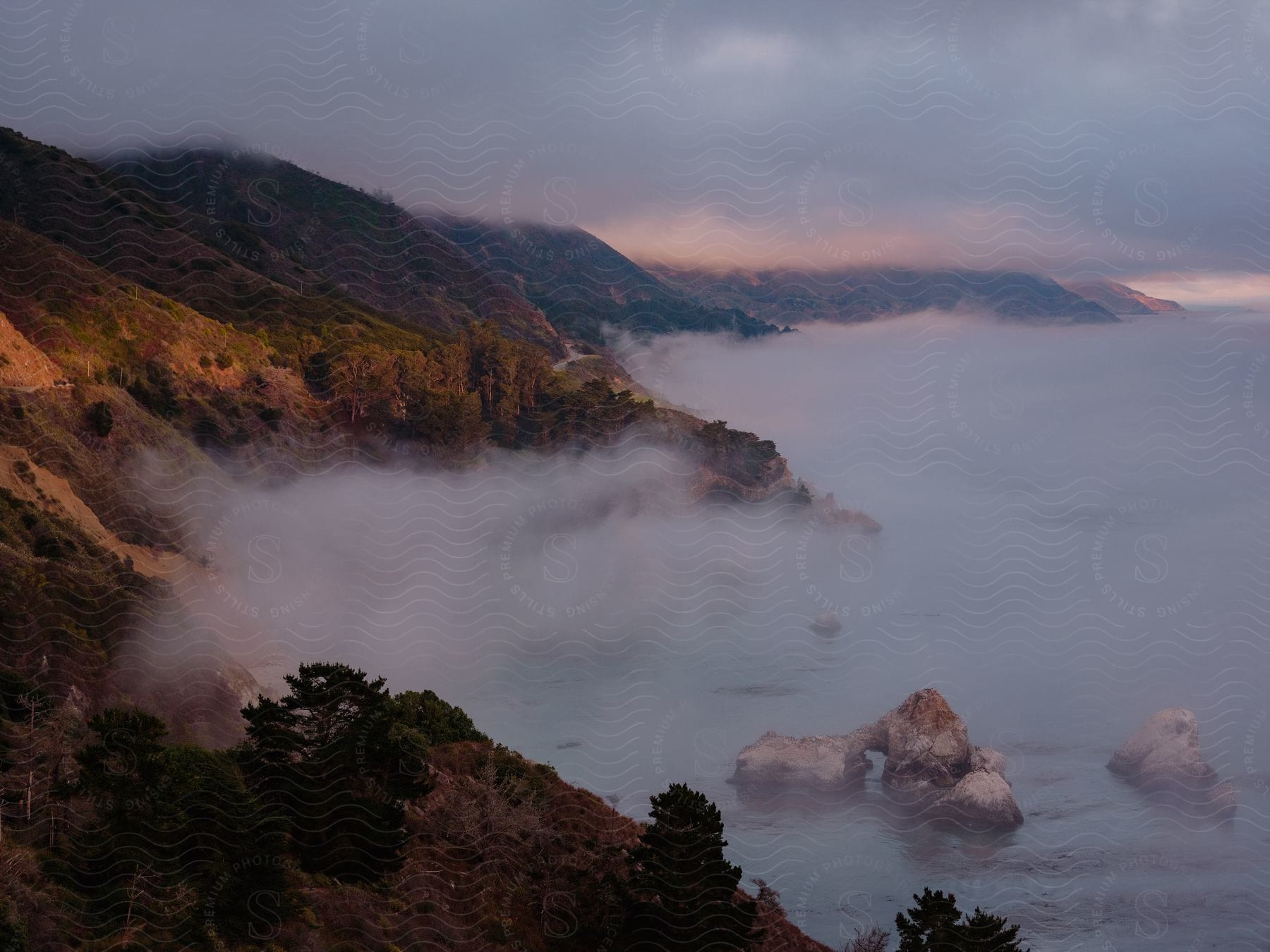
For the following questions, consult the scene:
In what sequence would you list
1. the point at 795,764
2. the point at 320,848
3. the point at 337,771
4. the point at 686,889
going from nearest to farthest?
1. the point at 320,848
2. the point at 686,889
3. the point at 337,771
4. the point at 795,764

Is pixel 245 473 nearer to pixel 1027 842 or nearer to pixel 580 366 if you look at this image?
pixel 1027 842

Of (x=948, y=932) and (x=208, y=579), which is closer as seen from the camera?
(x=948, y=932)

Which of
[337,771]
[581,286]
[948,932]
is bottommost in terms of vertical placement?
[948,932]

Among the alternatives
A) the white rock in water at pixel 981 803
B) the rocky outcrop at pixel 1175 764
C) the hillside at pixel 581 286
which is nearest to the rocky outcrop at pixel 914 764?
the white rock in water at pixel 981 803

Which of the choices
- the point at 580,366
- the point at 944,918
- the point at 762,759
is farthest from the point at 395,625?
the point at 580,366

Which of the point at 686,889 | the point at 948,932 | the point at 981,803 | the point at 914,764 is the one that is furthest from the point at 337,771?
the point at 914,764

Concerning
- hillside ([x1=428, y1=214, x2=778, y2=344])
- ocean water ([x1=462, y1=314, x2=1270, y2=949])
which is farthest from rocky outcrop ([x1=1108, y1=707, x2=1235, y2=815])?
hillside ([x1=428, y1=214, x2=778, y2=344])

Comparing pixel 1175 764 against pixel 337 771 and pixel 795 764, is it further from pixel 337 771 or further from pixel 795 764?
pixel 337 771
